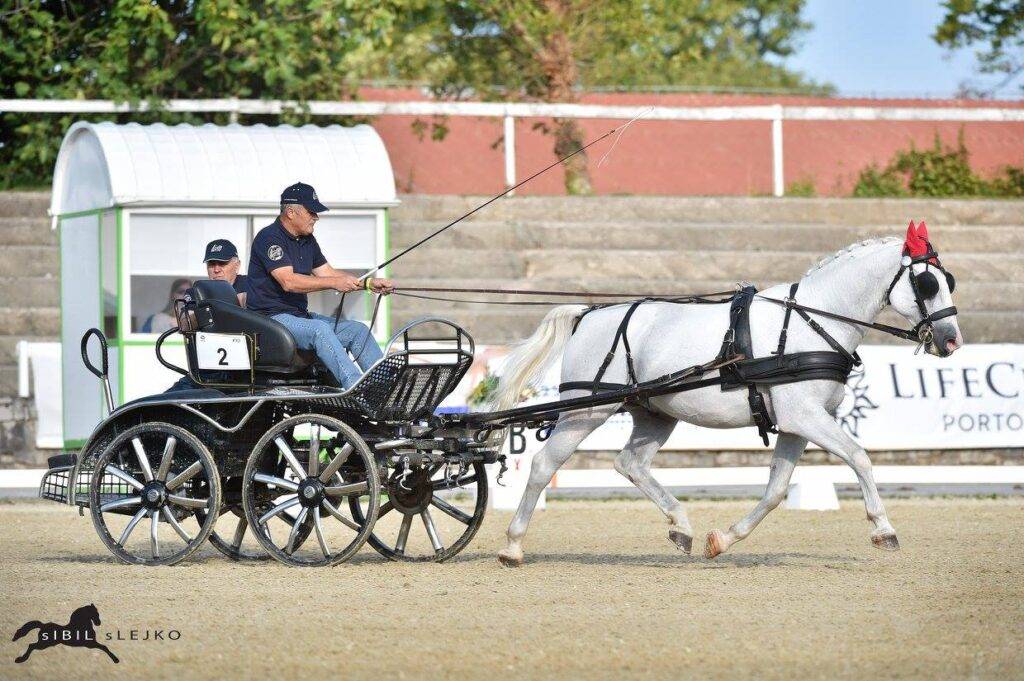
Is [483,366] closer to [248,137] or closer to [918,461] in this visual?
[248,137]

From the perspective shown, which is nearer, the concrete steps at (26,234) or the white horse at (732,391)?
the white horse at (732,391)

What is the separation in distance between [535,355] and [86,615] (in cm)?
352

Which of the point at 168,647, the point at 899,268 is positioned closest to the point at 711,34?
the point at 899,268

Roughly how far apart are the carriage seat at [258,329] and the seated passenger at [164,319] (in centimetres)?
499

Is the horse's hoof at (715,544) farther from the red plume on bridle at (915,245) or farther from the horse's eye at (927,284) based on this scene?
the red plume on bridle at (915,245)

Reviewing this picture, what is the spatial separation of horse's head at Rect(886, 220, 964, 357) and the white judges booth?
630cm

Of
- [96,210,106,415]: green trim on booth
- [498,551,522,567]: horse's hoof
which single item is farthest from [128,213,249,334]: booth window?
[498,551,522,567]: horse's hoof

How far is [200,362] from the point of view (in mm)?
9188

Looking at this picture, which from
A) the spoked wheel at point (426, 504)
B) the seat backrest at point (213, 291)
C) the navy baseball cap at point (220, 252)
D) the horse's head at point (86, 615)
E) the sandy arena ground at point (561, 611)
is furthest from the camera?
the navy baseball cap at point (220, 252)

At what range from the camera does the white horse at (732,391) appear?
8883mm

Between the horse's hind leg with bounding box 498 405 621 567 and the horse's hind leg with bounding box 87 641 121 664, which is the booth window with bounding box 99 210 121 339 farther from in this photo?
the horse's hind leg with bounding box 87 641 121 664

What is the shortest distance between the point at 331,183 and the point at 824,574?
283 inches

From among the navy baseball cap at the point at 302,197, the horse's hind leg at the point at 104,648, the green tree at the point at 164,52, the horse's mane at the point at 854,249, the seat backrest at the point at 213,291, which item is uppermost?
the green tree at the point at 164,52

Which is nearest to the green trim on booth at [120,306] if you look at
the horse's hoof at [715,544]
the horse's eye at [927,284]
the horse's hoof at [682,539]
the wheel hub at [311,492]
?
the wheel hub at [311,492]
